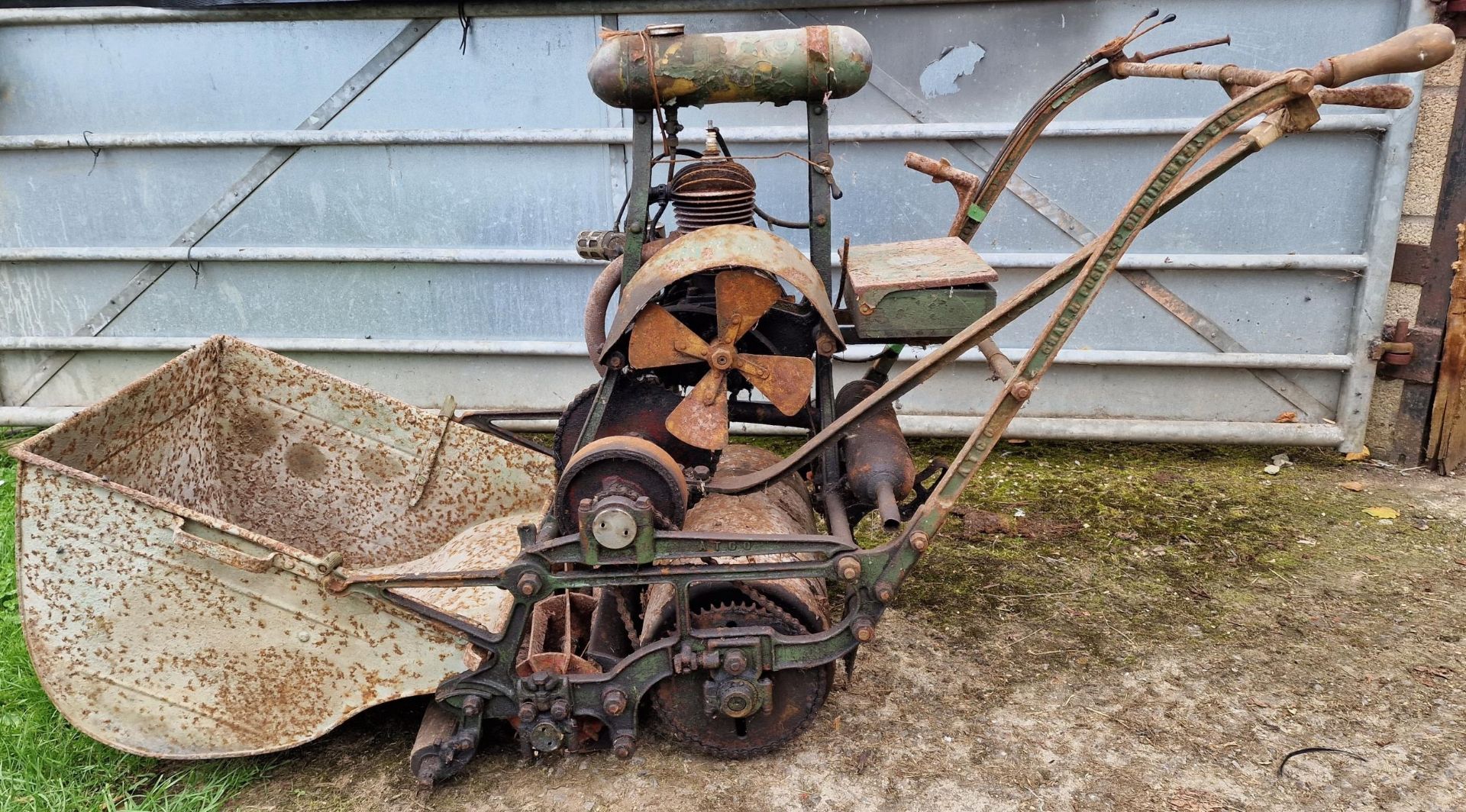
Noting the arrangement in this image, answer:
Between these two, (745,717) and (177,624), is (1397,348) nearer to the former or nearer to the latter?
(745,717)

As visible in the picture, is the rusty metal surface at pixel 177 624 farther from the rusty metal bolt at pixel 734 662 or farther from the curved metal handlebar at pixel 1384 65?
the curved metal handlebar at pixel 1384 65

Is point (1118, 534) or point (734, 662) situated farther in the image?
point (1118, 534)

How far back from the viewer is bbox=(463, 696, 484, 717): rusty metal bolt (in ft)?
8.59

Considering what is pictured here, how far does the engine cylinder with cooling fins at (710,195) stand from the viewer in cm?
269

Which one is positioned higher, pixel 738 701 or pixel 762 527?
pixel 762 527

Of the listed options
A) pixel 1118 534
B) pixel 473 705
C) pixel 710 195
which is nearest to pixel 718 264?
pixel 710 195

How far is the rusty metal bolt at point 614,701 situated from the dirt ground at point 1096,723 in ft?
0.89

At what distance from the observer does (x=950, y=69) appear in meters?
4.63

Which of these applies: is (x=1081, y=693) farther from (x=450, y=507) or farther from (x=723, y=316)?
(x=450, y=507)

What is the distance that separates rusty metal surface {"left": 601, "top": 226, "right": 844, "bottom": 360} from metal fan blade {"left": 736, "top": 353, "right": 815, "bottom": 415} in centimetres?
14

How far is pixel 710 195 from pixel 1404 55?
5.44ft

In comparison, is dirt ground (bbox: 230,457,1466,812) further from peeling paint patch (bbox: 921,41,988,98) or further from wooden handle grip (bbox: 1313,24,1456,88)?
peeling paint patch (bbox: 921,41,988,98)

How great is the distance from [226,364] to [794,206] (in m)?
2.77

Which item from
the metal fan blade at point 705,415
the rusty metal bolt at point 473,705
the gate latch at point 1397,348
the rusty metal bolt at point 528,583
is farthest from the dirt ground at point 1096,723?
the gate latch at point 1397,348
